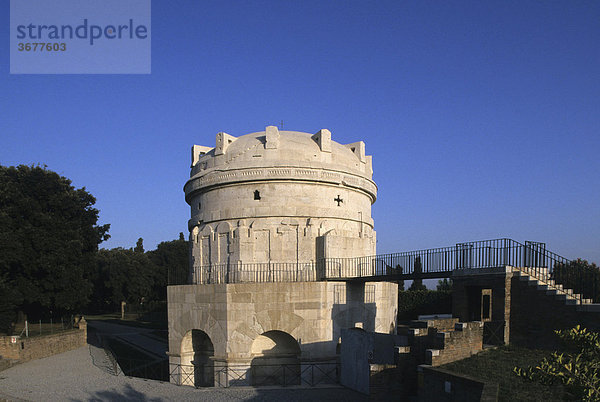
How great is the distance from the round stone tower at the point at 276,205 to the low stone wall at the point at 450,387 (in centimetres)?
954

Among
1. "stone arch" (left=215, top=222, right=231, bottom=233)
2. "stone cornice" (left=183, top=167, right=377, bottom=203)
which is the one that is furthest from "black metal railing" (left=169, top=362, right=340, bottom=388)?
"stone cornice" (left=183, top=167, right=377, bottom=203)

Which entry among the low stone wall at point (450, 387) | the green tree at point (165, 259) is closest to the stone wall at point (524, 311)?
the low stone wall at point (450, 387)

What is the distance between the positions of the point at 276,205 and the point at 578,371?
1602 centimetres

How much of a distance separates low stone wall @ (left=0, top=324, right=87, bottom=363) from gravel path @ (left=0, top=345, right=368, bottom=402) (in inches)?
62.9

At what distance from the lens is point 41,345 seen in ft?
84.5

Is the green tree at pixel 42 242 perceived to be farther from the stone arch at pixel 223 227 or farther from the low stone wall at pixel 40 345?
the stone arch at pixel 223 227

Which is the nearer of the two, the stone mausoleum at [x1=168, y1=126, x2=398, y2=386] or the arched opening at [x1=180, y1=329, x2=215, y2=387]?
the stone mausoleum at [x1=168, y1=126, x2=398, y2=386]

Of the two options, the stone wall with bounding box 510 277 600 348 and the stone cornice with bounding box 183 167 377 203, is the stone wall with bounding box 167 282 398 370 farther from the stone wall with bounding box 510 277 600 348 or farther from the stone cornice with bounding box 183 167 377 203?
the stone wall with bounding box 510 277 600 348

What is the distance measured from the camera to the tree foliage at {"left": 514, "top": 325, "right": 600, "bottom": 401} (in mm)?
6656

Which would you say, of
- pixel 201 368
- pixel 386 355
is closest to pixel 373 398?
pixel 386 355

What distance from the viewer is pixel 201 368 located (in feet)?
70.2

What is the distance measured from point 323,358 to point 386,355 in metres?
2.74

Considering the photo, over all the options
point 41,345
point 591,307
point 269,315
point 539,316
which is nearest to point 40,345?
point 41,345

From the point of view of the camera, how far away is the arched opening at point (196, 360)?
20.7 metres
